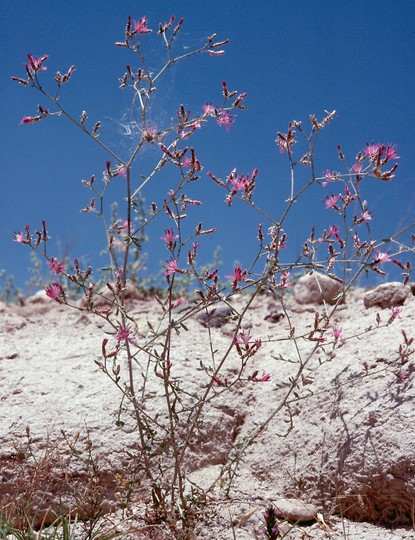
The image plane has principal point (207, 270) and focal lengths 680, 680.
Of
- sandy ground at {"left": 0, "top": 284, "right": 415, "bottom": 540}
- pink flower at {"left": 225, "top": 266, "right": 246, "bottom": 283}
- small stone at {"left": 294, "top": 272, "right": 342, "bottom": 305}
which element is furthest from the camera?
small stone at {"left": 294, "top": 272, "right": 342, "bottom": 305}

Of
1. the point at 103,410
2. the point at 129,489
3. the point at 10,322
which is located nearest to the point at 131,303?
the point at 10,322

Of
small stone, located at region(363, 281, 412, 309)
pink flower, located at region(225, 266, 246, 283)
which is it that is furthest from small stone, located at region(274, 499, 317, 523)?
small stone, located at region(363, 281, 412, 309)

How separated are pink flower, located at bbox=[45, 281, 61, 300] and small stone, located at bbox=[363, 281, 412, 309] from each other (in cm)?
244

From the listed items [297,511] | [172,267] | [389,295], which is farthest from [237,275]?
[389,295]

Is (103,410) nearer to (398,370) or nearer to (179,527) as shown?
(179,527)

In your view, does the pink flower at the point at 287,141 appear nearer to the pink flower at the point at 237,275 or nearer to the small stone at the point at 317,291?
the pink flower at the point at 237,275

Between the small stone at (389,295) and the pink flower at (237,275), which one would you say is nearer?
the pink flower at (237,275)

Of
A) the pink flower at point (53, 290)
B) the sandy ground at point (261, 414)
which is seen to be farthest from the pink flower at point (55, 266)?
the sandy ground at point (261, 414)

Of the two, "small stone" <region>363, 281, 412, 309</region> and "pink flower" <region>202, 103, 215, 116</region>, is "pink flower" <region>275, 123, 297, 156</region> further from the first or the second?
"small stone" <region>363, 281, 412, 309</region>

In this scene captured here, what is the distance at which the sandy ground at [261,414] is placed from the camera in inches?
127

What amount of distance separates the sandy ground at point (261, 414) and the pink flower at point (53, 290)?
258mm

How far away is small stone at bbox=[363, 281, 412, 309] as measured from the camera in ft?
15.2

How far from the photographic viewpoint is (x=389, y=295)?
15.3 feet

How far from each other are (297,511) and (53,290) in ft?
5.05
